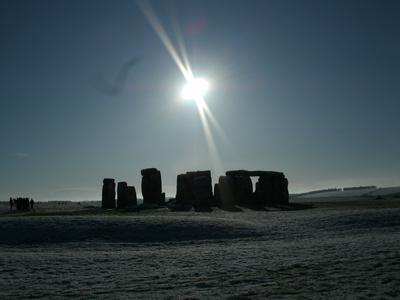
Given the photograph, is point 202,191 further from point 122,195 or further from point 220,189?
point 122,195

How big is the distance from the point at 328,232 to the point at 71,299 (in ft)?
42.2

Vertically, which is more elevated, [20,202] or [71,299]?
[20,202]

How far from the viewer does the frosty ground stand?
8055mm

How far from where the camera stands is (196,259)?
11.8m

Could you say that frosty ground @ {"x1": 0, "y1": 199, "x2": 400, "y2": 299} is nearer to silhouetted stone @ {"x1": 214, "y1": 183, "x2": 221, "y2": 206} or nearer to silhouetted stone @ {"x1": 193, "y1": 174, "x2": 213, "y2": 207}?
silhouetted stone @ {"x1": 193, "y1": 174, "x2": 213, "y2": 207}

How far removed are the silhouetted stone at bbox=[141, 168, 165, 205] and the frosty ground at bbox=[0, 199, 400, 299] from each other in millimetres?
18615

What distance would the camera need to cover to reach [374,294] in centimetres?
710

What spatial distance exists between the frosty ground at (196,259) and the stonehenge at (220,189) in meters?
15.5

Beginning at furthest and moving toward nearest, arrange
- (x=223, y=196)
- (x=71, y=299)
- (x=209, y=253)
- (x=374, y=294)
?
1. (x=223, y=196)
2. (x=209, y=253)
3. (x=71, y=299)
4. (x=374, y=294)

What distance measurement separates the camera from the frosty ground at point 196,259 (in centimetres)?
805

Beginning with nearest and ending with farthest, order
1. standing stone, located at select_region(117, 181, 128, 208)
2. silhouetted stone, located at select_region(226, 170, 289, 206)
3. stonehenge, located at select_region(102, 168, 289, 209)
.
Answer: stonehenge, located at select_region(102, 168, 289, 209)
silhouetted stone, located at select_region(226, 170, 289, 206)
standing stone, located at select_region(117, 181, 128, 208)

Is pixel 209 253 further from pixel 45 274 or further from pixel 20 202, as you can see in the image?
Answer: pixel 20 202

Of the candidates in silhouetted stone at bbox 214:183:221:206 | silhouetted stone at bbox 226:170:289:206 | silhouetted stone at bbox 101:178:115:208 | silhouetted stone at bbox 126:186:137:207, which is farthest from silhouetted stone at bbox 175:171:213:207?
silhouetted stone at bbox 101:178:115:208

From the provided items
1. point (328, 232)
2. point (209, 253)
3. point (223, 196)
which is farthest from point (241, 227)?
point (223, 196)
